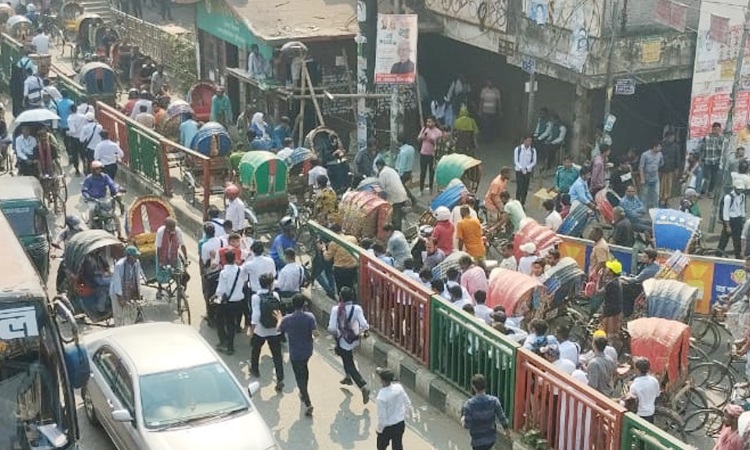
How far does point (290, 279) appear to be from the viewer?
45.7 feet

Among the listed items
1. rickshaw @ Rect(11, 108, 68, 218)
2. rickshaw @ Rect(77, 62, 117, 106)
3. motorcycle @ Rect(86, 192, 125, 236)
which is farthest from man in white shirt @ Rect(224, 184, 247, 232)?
rickshaw @ Rect(77, 62, 117, 106)

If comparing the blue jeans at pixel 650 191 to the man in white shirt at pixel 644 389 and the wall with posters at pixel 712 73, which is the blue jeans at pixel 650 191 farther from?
the man in white shirt at pixel 644 389

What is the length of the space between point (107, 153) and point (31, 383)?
11383 mm

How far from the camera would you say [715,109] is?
1967 cm

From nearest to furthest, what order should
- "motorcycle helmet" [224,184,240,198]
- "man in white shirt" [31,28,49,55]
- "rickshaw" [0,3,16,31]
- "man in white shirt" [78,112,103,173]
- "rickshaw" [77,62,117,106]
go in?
"motorcycle helmet" [224,184,240,198], "man in white shirt" [78,112,103,173], "rickshaw" [77,62,117,106], "man in white shirt" [31,28,49,55], "rickshaw" [0,3,16,31]

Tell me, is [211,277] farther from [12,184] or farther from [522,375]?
[522,375]

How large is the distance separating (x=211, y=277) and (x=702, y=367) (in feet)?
22.2

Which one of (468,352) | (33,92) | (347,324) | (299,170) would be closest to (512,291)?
(468,352)

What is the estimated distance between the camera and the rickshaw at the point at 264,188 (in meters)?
18.2

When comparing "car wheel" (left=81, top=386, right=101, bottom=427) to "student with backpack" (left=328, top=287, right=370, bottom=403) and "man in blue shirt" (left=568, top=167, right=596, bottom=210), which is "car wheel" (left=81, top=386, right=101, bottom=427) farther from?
"man in blue shirt" (left=568, top=167, right=596, bottom=210)

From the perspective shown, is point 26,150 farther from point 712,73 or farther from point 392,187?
point 712,73

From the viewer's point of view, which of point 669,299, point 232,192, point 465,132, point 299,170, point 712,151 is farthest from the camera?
point 465,132

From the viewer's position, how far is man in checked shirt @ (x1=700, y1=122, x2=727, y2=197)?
19.7 m

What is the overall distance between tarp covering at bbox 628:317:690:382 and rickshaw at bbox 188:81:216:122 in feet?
50.6
